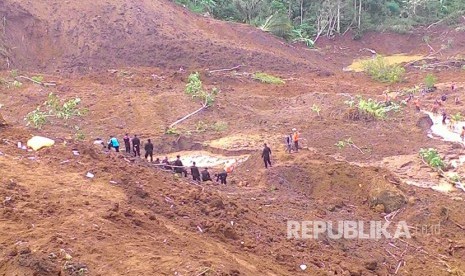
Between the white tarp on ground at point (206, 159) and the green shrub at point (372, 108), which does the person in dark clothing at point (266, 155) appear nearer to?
the white tarp on ground at point (206, 159)

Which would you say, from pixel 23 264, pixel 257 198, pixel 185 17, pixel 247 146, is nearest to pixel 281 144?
pixel 247 146

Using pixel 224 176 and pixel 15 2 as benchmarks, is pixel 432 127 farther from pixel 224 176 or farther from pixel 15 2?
pixel 15 2

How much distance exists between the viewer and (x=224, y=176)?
1322cm

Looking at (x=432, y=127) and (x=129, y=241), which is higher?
(x=129, y=241)

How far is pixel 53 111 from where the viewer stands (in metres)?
19.2

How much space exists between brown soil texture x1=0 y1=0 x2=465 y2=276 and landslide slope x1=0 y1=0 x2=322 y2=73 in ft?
0.24

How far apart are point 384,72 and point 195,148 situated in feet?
37.7

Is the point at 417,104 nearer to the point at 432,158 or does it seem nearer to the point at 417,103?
the point at 417,103

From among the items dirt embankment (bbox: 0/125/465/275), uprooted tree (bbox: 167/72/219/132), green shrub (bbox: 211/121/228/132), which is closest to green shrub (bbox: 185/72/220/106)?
uprooted tree (bbox: 167/72/219/132)

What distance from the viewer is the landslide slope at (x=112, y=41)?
25234 millimetres

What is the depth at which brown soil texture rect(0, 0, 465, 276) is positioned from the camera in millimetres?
7129

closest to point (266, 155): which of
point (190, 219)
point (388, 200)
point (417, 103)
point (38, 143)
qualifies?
point (388, 200)

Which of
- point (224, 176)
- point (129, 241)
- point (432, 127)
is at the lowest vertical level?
point (432, 127)

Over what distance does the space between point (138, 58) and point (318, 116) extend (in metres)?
9.51
